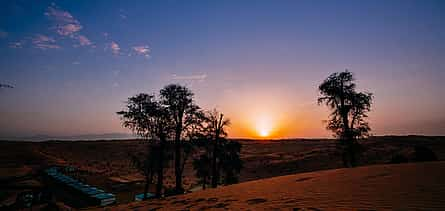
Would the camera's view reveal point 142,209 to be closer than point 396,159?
Yes

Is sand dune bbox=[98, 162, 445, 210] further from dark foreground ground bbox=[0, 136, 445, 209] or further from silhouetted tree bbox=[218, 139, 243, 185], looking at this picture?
silhouetted tree bbox=[218, 139, 243, 185]

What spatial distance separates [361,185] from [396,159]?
1019 cm

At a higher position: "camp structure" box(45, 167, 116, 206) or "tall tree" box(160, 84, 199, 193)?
"tall tree" box(160, 84, 199, 193)

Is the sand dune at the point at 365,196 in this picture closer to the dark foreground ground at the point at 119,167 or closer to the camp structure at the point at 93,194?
the dark foreground ground at the point at 119,167

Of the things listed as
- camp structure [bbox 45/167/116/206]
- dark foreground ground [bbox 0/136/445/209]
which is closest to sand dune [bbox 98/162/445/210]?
dark foreground ground [bbox 0/136/445/209]

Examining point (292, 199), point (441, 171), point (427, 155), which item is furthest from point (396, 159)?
point (292, 199)

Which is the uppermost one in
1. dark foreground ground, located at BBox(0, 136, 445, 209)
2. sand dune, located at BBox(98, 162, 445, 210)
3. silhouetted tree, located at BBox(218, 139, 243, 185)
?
sand dune, located at BBox(98, 162, 445, 210)

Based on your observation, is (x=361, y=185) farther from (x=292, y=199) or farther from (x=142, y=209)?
(x=142, y=209)

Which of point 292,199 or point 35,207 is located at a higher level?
point 292,199

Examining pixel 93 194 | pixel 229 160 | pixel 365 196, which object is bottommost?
pixel 93 194

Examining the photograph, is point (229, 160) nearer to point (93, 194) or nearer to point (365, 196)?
point (93, 194)

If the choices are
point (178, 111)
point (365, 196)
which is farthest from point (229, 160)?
point (365, 196)

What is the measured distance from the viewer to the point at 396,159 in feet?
51.8

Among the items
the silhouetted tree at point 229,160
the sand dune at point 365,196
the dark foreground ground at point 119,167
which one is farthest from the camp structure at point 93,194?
the sand dune at point 365,196
